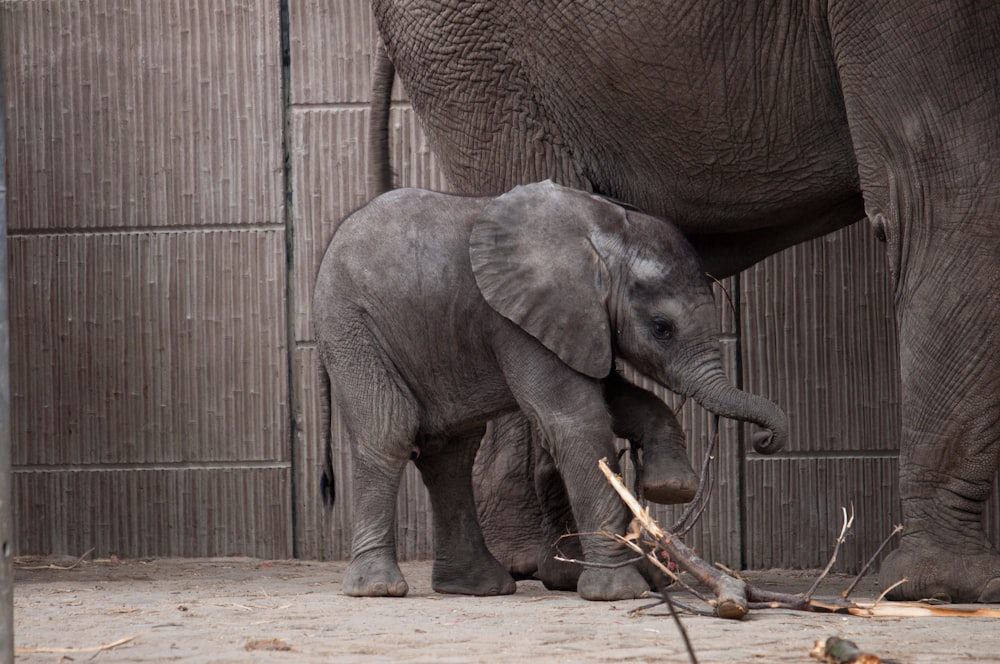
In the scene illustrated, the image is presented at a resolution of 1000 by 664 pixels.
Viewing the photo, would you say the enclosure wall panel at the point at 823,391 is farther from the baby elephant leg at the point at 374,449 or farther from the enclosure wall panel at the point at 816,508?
the baby elephant leg at the point at 374,449

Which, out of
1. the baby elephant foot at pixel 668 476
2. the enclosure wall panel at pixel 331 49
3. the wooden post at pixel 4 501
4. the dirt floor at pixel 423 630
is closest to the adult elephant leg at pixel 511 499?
the dirt floor at pixel 423 630

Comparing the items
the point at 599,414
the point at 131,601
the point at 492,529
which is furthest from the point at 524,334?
the point at 131,601

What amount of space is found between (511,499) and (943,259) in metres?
1.72

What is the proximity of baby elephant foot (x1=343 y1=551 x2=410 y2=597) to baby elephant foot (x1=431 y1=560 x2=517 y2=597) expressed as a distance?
193mm

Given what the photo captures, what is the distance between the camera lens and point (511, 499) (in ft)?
18.6

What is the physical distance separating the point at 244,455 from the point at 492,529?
1506 millimetres

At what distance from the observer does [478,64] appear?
568cm

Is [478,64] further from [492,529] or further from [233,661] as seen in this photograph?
[233,661]

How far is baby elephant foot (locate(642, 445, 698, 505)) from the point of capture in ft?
15.7

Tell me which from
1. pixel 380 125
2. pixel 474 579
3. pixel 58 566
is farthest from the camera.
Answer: pixel 58 566

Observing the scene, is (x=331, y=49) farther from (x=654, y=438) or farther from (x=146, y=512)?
(x=654, y=438)

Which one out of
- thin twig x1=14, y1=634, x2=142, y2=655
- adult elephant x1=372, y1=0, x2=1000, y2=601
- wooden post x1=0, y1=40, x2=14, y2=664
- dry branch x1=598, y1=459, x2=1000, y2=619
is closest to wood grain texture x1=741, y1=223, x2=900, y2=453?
adult elephant x1=372, y1=0, x2=1000, y2=601

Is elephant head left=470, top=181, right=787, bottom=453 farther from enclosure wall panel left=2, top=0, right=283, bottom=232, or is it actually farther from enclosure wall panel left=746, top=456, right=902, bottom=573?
enclosure wall panel left=2, top=0, right=283, bottom=232

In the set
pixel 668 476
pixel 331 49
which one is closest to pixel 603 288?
pixel 668 476
